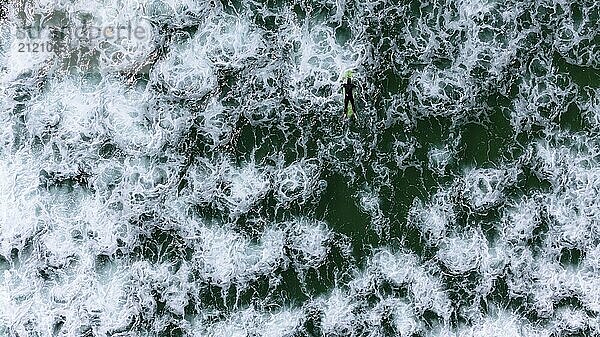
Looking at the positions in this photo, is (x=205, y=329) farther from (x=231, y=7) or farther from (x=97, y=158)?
(x=231, y=7)

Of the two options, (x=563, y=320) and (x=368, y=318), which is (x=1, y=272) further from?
(x=563, y=320)

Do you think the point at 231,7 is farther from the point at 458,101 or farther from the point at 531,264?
the point at 531,264

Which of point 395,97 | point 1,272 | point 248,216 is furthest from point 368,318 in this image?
point 1,272

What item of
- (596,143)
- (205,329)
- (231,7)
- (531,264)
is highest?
(231,7)

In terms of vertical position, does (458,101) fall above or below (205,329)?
above

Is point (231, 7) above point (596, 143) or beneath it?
above

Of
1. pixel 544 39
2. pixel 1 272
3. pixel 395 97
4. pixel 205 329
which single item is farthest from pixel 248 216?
pixel 544 39
